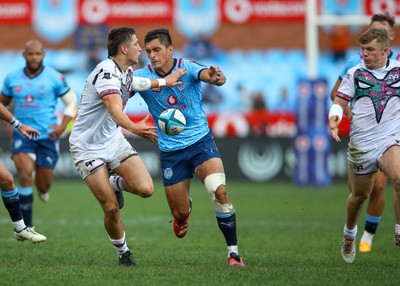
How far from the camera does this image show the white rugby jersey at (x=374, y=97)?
949 centimetres

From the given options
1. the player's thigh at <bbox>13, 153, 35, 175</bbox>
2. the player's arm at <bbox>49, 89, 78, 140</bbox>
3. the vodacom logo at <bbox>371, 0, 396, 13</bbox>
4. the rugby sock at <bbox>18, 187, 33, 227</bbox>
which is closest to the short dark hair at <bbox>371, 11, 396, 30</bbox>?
the player's arm at <bbox>49, 89, 78, 140</bbox>

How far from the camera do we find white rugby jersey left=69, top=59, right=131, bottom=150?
916 centimetres

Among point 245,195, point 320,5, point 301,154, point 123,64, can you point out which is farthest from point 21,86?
point 320,5

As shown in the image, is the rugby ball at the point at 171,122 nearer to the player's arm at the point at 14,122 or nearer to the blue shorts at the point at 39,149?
the player's arm at the point at 14,122

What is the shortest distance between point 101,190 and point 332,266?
2581mm

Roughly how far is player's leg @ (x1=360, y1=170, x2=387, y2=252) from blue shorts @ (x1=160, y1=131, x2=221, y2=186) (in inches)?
83.6

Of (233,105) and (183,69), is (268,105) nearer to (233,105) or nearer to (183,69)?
(233,105)

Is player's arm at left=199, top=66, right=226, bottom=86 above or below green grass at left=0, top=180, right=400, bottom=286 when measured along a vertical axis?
above

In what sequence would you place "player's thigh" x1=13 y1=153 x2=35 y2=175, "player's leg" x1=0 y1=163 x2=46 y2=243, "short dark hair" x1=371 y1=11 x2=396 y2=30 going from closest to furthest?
"player's leg" x1=0 y1=163 x2=46 y2=243 → "short dark hair" x1=371 y1=11 x2=396 y2=30 → "player's thigh" x1=13 y1=153 x2=35 y2=175

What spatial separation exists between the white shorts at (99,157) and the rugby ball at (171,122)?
1.51 feet

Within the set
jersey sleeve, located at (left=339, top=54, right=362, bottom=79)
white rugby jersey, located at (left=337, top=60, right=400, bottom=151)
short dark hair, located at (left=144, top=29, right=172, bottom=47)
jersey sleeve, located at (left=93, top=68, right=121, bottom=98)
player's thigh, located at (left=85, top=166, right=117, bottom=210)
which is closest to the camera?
jersey sleeve, located at (left=93, top=68, right=121, bottom=98)

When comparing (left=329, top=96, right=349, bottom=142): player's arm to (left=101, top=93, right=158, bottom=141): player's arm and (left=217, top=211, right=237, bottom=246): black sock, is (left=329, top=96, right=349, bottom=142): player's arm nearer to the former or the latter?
(left=217, top=211, right=237, bottom=246): black sock

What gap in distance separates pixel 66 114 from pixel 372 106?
5077mm

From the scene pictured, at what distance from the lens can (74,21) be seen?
110ft
